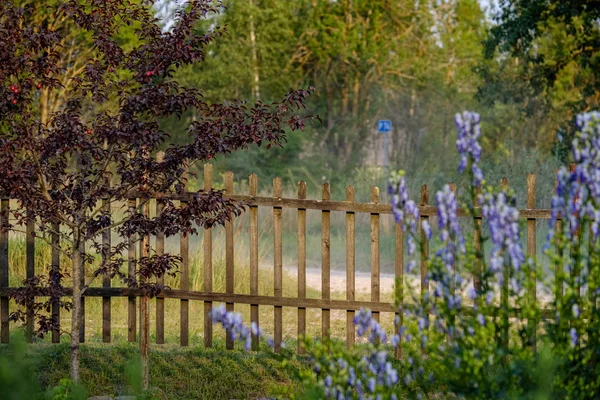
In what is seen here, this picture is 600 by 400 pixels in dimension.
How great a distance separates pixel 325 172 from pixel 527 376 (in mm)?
23786

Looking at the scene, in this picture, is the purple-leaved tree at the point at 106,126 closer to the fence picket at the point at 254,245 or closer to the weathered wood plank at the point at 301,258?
the fence picket at the point at 254,245

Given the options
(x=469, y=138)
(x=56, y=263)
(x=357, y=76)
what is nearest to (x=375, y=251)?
(x=56, y=263)

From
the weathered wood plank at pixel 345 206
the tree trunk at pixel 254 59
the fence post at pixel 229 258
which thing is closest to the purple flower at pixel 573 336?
the weathered wood plank at pixel 345 206

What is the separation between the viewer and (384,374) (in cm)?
393

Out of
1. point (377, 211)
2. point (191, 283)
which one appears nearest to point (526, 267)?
point (377, 211)

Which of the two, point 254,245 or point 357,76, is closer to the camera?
point 254,245

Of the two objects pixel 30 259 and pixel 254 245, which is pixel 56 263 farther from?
pixel 254 245

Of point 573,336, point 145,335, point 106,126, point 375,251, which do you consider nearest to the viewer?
point 573,336

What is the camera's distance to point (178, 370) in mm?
→ 7055

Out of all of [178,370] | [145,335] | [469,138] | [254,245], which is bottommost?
[178,370]

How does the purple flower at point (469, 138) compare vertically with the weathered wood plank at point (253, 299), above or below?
above

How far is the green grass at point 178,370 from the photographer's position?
656 centimetres

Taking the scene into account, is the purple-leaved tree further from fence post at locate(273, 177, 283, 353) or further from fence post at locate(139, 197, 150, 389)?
fence post at locate(273, 177, 283, 353)

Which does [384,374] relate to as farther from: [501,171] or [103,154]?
[501,171]
